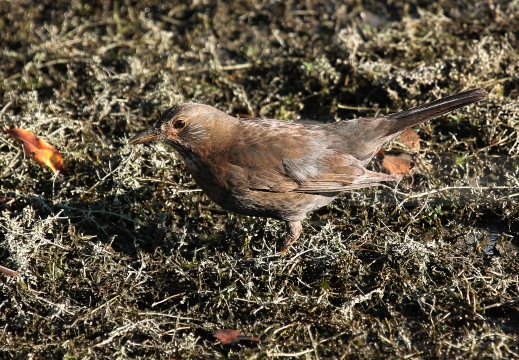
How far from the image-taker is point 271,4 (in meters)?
8.55

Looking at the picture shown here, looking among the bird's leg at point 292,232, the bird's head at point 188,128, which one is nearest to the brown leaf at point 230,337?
the bird's leg at point 292,232

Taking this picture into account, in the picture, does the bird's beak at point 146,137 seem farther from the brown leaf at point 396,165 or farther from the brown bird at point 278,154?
the brown leaf at point 396,165

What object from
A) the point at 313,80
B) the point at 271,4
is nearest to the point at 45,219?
the point at 313,80

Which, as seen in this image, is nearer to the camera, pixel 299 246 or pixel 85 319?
pixel 85 319

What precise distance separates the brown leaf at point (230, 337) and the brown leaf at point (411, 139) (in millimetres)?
2756

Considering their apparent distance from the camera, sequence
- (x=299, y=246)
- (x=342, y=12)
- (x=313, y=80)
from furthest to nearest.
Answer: (x=342, y=12) < (x=313, y=80) < (x=299, y=246)

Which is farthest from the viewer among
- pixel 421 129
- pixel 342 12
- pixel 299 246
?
pixel 342 12

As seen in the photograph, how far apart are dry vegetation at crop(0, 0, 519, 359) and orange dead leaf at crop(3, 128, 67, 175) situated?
0.11m

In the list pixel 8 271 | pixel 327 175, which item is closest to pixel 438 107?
pixel 327 175

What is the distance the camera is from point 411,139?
6.59 meters

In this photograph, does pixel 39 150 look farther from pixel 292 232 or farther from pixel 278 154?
pixel 292 232

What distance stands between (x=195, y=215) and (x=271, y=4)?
3.62 metres

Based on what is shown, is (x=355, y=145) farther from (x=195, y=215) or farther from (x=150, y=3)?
(x=150, y=3)

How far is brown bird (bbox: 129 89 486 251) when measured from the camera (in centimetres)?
542
